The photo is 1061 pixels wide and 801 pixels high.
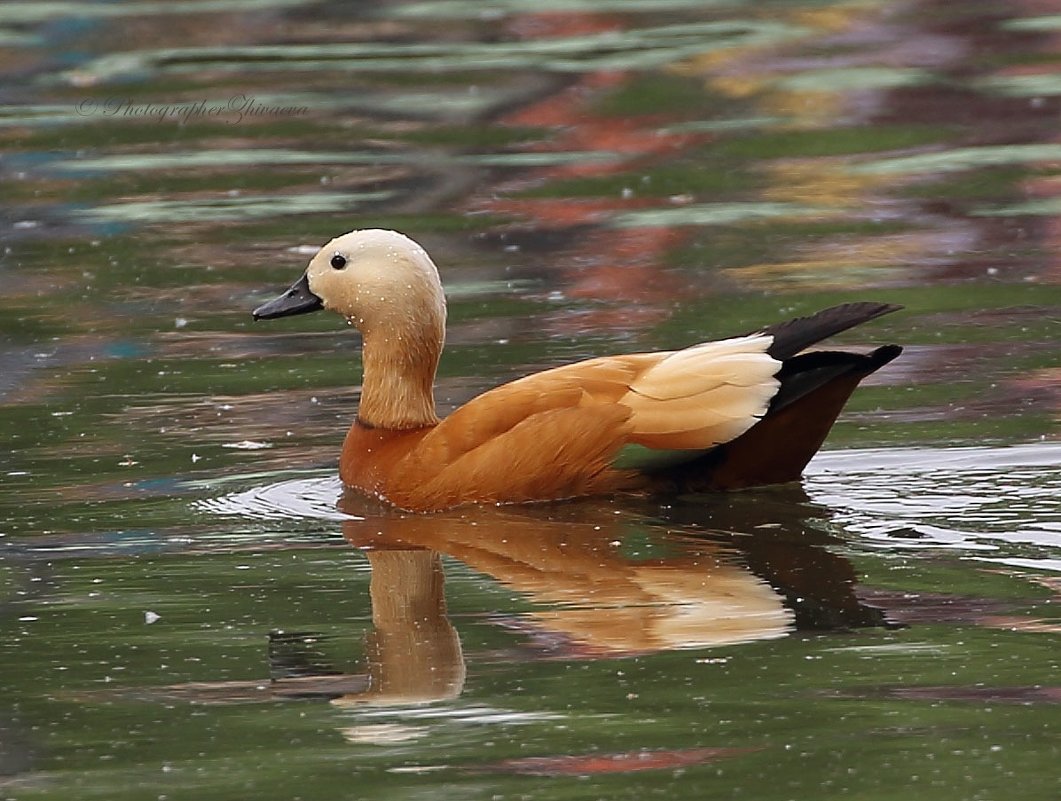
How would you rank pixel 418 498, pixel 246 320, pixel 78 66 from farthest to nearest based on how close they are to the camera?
1. pixel 78 66
2. pixel 246 320
3. pixel 418 498

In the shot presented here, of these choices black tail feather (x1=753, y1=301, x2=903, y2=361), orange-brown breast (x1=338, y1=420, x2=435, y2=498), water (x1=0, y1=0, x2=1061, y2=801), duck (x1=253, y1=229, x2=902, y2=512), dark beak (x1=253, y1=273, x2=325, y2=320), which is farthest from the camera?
dark beak (x1=253, y1=273, x2=325, y2=320)

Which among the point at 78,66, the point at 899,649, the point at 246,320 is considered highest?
the point at 78,66

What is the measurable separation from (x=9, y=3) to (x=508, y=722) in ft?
56.4

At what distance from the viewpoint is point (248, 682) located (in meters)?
6.21

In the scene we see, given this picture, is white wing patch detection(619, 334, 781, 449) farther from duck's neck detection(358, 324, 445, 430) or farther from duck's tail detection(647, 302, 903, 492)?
duck's neck detection(358, 324, 445, 430)

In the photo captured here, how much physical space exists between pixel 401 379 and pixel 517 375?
93cm

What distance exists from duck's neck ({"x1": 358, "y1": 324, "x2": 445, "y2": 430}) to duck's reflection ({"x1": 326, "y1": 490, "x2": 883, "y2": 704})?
439 millimetres

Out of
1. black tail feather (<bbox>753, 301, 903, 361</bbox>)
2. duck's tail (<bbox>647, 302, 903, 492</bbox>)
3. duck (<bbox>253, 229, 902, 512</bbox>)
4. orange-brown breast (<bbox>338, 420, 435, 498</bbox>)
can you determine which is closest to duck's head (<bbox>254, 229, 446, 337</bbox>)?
orange-brown breast (<bbox>338, 420, 435, 498</bbox>)

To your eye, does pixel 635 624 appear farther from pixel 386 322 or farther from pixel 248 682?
pixel 386 322

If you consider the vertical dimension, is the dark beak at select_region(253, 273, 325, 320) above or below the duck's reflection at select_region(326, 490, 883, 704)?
above

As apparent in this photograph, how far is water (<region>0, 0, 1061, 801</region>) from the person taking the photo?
18.7 feet

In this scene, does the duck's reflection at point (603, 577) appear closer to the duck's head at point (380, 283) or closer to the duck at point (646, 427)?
the duck at point (646, 427)

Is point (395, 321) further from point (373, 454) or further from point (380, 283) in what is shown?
point (373, 454)

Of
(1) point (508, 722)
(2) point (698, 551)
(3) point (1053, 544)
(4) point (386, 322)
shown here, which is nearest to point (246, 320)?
(4) point (386, 322)
